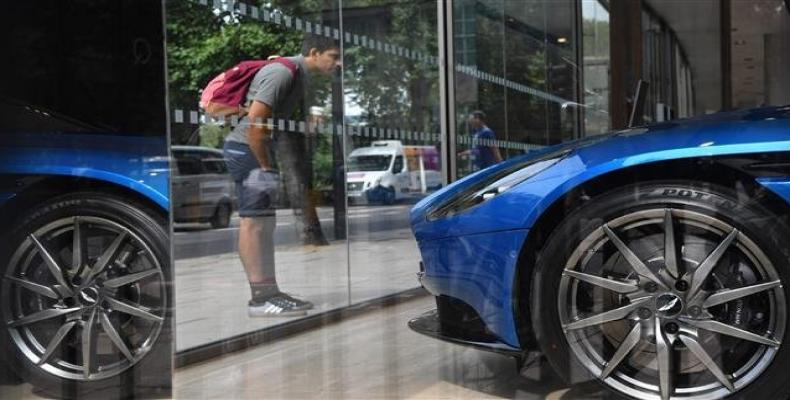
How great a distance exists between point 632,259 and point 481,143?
8.82ft

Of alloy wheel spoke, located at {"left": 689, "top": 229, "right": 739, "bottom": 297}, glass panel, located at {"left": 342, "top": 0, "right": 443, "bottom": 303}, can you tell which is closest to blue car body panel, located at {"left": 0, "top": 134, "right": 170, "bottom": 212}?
glass panel, located at {"left": 342, "top": 0, "right": 443, "bottom": 303}

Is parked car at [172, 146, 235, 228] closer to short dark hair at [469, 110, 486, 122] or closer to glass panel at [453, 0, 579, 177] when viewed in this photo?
glass panel at [453, 0, 579, 177]

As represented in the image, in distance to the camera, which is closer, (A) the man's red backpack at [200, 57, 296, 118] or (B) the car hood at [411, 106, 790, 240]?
(B) the car hood at [411, 106, 790, 240]

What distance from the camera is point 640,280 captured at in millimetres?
2789

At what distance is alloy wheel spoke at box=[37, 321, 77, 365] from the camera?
351cm

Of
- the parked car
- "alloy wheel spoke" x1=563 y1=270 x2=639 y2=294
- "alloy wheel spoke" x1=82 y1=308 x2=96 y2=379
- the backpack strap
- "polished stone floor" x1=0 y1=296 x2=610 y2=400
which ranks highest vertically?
the backpack strap

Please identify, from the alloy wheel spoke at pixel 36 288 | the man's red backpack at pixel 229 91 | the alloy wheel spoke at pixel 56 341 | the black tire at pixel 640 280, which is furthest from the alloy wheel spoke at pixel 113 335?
the black tire at pixel 640 280

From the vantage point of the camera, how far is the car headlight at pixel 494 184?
9.89 feet

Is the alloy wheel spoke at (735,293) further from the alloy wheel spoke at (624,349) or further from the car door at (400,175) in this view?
the car door at (400,175)

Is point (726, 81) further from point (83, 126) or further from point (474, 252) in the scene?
point (83, 126)

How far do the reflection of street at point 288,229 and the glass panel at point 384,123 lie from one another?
0.03 ft

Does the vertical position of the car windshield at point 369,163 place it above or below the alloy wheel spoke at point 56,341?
above

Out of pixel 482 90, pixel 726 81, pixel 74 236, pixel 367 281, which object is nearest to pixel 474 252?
pixel 74 236

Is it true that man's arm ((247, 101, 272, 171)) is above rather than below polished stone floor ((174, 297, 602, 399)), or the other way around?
above
